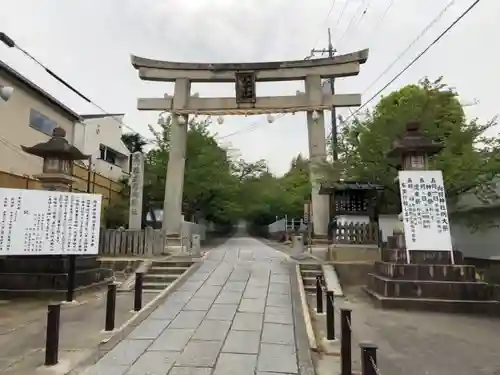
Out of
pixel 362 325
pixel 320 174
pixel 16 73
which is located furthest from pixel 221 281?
pixel 16 73

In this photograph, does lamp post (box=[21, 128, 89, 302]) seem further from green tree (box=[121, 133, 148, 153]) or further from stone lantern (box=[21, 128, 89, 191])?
green tree (box=[121, 133, 148, 153])

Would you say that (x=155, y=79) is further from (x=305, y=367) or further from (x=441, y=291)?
(x=305, y=367)

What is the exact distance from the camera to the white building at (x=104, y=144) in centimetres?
2492

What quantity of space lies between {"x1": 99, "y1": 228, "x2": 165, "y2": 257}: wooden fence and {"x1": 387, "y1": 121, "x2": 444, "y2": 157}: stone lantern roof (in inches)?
332

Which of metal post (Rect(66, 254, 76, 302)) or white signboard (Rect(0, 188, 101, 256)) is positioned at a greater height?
white signboard (Rect(0, 188, 101, 256))

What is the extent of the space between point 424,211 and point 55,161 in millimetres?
9305

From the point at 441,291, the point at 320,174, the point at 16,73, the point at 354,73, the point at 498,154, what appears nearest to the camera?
the point at 441,291

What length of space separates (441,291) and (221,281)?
5.30 m

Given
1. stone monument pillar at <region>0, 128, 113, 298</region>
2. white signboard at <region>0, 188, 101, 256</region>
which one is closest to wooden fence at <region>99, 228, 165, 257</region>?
stone monument pillar at <region>0, 128, 113, 298</region>

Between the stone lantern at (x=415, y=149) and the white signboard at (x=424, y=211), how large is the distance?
41cm

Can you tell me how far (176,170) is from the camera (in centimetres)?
1780

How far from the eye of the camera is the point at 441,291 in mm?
9227

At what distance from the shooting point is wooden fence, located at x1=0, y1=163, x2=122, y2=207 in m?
14.2

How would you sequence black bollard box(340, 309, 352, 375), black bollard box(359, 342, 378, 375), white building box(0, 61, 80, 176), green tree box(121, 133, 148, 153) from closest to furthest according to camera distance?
black bollard box(359, 342, 378, 375) → black bollard box(340, 309, 352, 375) → white building box(0, 61, 80, 176) → green tree box(121, 133, 148, 153)
